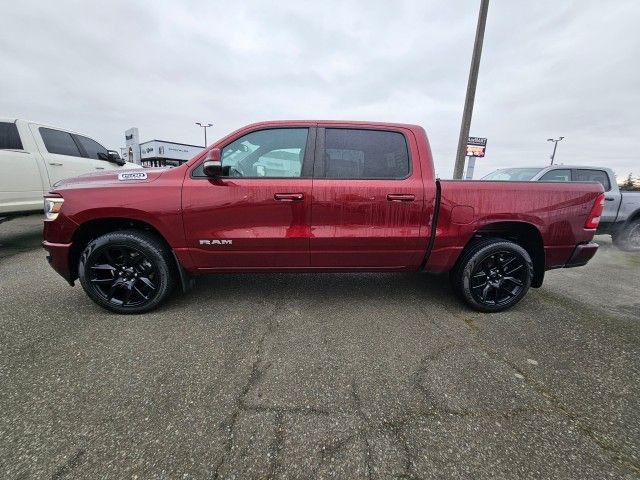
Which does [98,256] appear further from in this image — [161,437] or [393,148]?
[393,148]

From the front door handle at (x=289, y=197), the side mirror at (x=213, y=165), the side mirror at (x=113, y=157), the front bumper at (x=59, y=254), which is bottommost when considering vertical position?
the front bumper at (x=59, y=254)

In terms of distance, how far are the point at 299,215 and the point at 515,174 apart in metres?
5.63

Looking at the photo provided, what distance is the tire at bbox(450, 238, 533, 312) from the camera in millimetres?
2783

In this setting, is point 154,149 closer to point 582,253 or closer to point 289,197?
point 289,197

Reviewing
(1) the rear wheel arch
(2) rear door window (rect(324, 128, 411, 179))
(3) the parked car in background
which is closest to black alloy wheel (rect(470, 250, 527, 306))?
(1) the rear wheel arch

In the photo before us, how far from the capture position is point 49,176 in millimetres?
5008

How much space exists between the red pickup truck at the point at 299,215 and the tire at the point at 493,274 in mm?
14

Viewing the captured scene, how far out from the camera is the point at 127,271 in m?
2.66

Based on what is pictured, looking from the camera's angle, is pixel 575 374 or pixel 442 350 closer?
pixel 575 374

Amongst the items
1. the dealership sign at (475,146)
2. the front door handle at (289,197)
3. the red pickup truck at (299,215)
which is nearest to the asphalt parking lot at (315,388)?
the red pickup truck at (299,215)

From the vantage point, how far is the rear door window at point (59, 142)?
5105mm

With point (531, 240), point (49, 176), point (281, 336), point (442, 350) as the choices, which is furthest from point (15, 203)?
point (531, 240)

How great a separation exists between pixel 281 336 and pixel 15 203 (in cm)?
510

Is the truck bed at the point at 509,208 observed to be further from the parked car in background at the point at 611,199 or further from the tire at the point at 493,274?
the parked car in background at the point at 611,199
